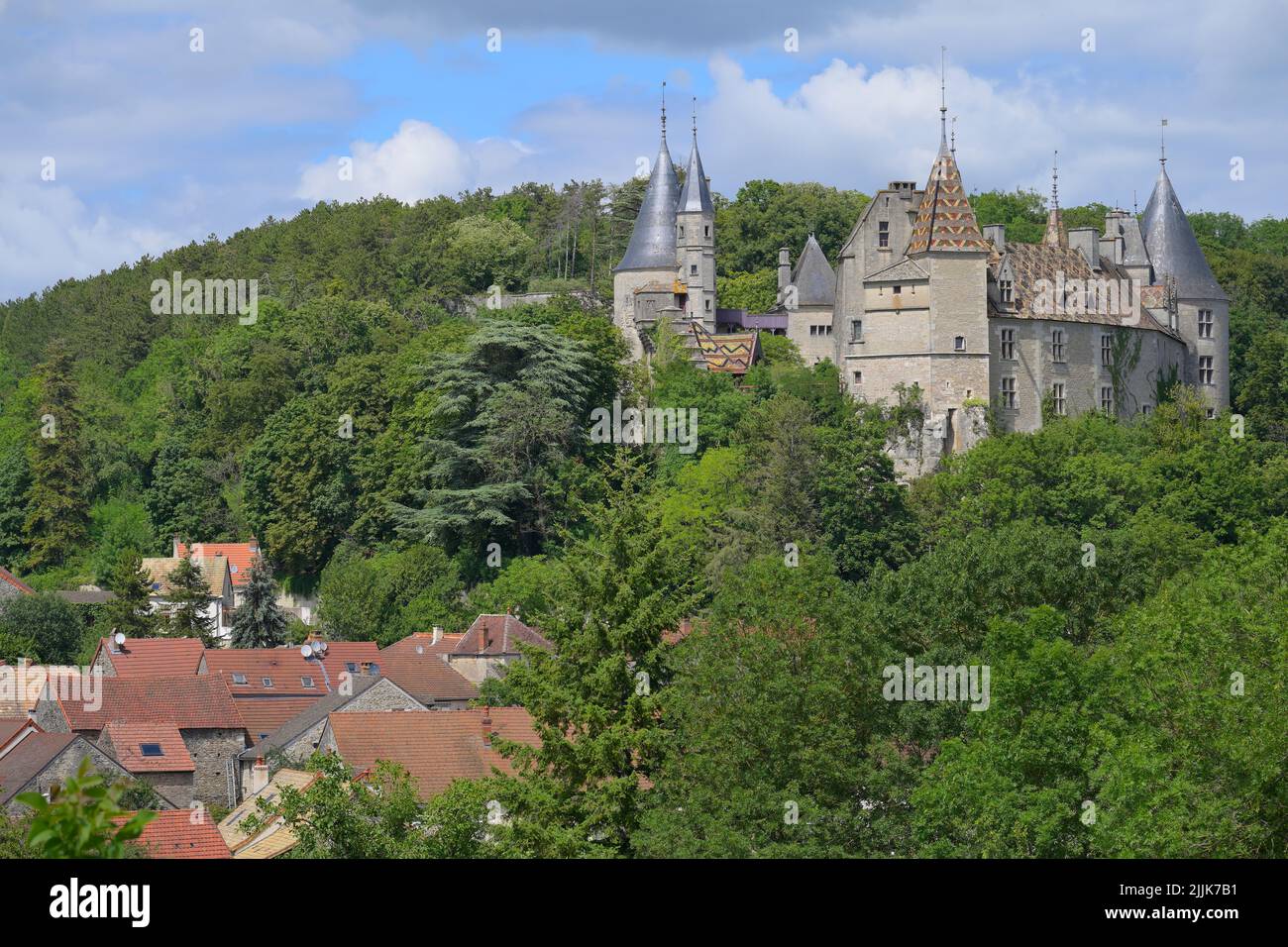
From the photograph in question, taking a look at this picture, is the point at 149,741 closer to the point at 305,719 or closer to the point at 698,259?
the point at 305,719

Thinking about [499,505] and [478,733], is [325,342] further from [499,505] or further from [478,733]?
[478,733]

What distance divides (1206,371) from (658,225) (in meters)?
21.8

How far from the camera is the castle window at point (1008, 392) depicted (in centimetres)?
6588

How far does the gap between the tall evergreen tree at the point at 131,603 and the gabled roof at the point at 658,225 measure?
2226cm

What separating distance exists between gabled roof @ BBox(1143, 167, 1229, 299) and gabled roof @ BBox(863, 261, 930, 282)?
13169 mm

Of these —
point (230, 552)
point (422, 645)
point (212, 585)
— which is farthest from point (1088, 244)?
point (212, 585)

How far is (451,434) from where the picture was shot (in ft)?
220

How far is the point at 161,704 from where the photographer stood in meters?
52.6

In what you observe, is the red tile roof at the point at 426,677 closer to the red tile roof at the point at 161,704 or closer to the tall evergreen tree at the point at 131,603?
the red tile roof at the point at 161,704

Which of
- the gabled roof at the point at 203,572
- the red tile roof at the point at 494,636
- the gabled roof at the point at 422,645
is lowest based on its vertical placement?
the gabled roof at the point at 422,645

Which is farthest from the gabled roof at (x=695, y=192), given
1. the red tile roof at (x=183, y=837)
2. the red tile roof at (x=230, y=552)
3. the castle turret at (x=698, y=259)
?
the red tile roof at (x=183, y=837)

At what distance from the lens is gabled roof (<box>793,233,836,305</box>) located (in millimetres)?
74562

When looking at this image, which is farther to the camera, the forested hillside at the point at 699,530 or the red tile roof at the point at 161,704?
the red tile roof at the point at 161,704
